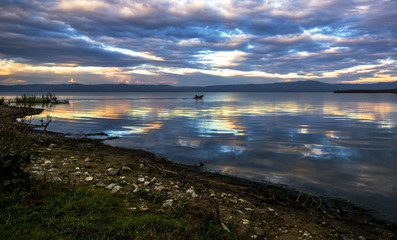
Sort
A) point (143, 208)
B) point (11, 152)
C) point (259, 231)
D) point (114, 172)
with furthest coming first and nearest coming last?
point (114, 172)
point (11, 152)
point (143, 208)
point (259, 231)

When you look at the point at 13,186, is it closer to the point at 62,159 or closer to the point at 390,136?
the point at 62,159

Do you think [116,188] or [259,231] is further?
[116,188]

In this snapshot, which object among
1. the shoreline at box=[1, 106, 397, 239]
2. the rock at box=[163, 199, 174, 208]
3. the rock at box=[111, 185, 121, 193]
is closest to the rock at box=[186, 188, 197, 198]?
the shoreline at box=[1, 106, 397, 239]

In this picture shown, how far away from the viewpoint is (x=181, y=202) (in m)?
6.98

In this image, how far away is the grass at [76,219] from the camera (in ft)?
16.0

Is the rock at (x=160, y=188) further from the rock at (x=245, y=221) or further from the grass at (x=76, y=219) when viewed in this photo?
the rock at (x=245, y=221)

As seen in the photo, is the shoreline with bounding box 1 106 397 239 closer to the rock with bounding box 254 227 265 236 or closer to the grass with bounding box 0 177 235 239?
the rock with bounding box 254 227 265 236

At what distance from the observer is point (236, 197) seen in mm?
8156

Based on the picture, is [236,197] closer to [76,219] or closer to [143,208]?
[143,208]

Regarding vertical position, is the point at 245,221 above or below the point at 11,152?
below

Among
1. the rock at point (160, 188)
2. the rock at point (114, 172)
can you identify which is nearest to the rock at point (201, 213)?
the rock at point (160, 188)

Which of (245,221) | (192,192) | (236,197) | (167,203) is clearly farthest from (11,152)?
(236,197)

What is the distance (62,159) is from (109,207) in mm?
6034

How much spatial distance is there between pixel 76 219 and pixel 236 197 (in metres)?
4.79
